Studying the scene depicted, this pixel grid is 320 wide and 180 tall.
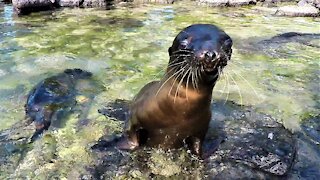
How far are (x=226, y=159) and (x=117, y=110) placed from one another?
1.37 meters

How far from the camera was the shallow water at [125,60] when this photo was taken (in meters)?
4.06

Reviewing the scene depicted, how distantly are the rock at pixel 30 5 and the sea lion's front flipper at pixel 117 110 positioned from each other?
6.15 m

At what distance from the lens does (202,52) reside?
250cm

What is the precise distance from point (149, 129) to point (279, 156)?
3.33 feet

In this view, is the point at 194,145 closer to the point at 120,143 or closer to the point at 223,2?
the point at 120,143

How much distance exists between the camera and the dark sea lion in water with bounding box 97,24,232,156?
2564 millimetres

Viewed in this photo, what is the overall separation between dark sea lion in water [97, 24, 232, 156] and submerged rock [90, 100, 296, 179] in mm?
95

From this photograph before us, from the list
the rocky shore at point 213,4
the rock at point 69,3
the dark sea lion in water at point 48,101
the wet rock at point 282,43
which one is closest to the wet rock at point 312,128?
the dark sea lion in water at point 48,101

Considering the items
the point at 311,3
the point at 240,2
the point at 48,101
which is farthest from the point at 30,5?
the point at 311,3

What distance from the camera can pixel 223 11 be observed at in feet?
36.0

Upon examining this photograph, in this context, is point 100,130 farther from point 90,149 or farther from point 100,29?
point 100,29

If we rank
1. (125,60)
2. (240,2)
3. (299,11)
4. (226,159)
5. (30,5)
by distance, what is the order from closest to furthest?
(226,159)
(125,60)
(30,5)
(299,11)
(240,2)

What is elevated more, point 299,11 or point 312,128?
point 299,11

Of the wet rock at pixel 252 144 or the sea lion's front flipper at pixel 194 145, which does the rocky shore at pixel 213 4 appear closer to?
the wet rock at pixel 252 144
